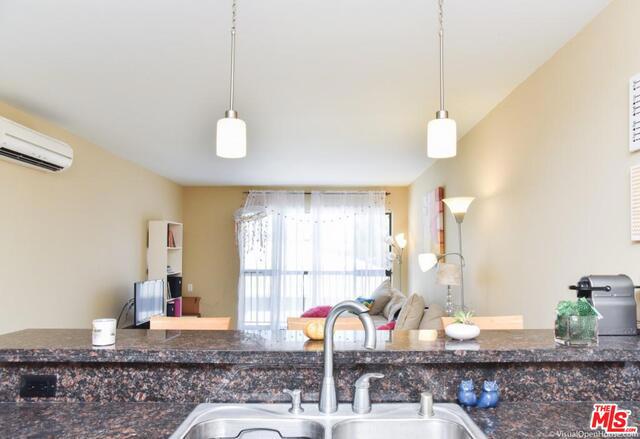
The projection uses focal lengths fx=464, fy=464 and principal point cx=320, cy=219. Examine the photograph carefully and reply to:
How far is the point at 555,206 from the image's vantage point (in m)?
2.58

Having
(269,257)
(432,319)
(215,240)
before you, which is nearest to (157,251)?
(215,240)

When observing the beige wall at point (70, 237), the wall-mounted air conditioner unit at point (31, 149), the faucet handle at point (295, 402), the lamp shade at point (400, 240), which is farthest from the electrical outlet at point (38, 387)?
the lamp shade at point (400, 240)

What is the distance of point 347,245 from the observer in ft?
25.1

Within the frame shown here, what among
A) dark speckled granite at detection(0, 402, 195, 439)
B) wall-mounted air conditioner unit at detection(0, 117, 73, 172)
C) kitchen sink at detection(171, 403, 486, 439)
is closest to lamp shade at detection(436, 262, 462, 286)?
kitchen sink at detection(171, 403, 486, 439)

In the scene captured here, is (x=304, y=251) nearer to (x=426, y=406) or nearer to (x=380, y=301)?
(x=380, y=301)

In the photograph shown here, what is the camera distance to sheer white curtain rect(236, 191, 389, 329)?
25.0ft

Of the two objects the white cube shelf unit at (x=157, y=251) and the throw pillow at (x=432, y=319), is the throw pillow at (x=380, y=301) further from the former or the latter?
the white cube shelf unit at (x=157, y=251)

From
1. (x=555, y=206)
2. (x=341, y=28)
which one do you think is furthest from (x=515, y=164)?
(x=341, y=28)

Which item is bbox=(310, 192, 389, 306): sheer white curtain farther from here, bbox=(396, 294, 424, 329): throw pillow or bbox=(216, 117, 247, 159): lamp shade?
bbox=(216, 117, 247, 159): lamp shade

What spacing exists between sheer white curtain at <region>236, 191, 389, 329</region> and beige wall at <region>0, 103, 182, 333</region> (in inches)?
79.2

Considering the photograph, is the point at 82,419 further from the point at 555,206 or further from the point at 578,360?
the point at 555,206

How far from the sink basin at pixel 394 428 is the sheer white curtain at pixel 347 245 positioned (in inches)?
246

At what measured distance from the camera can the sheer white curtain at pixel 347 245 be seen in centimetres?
760

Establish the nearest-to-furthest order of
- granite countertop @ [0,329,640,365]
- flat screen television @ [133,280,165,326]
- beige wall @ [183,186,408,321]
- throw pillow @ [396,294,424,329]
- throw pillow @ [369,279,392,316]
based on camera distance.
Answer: granite countertop @ [0,329,640,365] < throw pillow @ [396,294,424,329] < flat screen television @ [133,280,165,326] < throw pillow @ [369,279,392,316] < beige wall @ [183,186,408,321]
